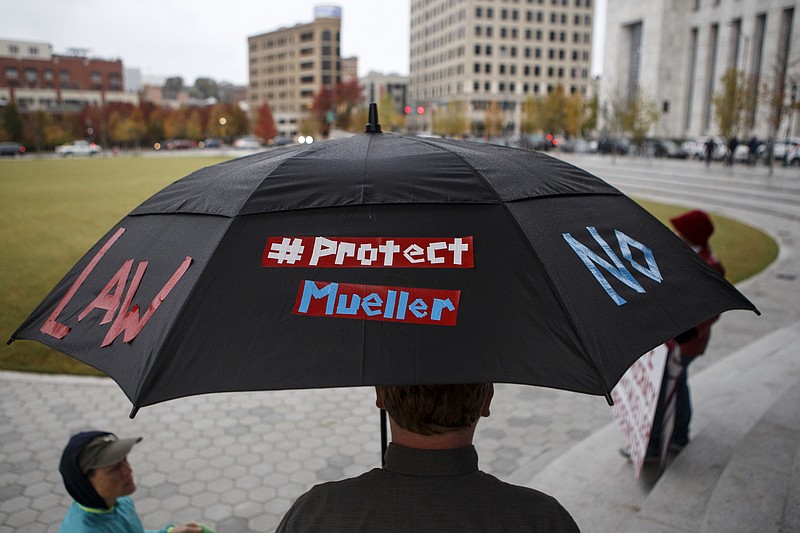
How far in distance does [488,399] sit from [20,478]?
492 cm

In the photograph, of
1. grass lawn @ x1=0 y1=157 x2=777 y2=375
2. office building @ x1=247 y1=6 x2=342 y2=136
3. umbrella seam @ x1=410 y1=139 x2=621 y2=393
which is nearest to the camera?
umbrella seam @ x1=410 y1=139 x2=621 y2=393

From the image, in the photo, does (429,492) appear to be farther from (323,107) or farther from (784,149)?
(323,107)

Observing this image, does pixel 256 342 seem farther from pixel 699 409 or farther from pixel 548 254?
pixel 699 409

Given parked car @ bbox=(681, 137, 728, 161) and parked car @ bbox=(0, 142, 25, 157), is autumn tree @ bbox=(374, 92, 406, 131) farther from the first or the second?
parked car @ bbox=(0, 142, 25, 157)

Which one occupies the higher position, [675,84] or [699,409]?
[675,84]

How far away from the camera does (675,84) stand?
2515 inches

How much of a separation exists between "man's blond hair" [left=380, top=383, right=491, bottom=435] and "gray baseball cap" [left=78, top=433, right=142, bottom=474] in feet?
6.34

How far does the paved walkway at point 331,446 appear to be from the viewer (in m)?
4.43

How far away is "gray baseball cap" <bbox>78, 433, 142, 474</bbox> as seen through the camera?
2.95m

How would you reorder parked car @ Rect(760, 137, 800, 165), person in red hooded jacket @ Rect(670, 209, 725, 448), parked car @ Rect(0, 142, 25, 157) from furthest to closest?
parked car @ Rect(0, 142, 25, 157) < parked car @ Rect(760, 137, 800, 165) < person in red hooded jacket @ Rect(670, 209, 725, 448)

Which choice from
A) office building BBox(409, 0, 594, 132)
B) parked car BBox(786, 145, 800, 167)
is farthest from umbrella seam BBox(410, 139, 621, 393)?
office building BBox(409, 0, 594, 132)

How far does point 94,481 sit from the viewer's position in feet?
9.70

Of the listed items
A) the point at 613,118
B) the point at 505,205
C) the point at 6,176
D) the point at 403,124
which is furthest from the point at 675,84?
the point at 505,205

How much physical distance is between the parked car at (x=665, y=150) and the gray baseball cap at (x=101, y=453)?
1941 inches
